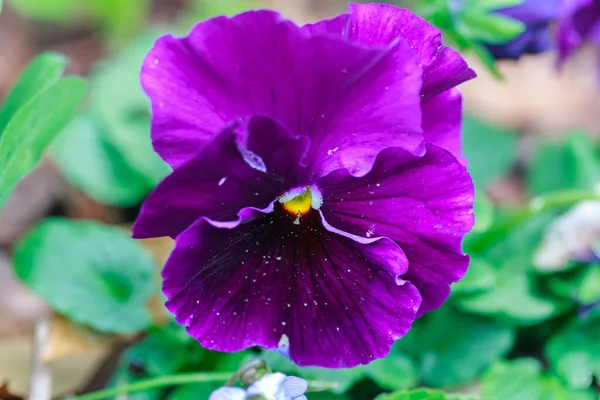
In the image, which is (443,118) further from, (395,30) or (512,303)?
(512,303)

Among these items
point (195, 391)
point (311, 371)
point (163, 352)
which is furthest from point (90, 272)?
point (311, 371)

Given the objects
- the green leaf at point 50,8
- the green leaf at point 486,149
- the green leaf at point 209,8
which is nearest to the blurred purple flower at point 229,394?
the green leaf at point 486,149

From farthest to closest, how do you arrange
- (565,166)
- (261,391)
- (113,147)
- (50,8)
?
1. (50,8)
2. (113,147)
3. (565,166)
4. (261,391)

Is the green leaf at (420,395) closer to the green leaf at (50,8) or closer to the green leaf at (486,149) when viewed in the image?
the green leaf at (486,149)

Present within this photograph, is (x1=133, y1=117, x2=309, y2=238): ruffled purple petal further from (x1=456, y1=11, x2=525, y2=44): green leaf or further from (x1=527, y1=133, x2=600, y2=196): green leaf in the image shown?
(x1=527, y1=133, x2=600, y2=196): green leaf

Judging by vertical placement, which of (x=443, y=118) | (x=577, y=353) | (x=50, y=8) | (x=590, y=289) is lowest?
(x=577, y=353)

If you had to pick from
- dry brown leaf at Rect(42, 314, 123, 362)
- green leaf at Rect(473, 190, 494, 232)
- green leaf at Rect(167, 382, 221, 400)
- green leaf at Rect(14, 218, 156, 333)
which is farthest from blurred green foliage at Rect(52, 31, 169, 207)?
green leaf at Rect(473, 190, 494, 232)

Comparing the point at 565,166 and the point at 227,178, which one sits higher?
the point at 227,178
